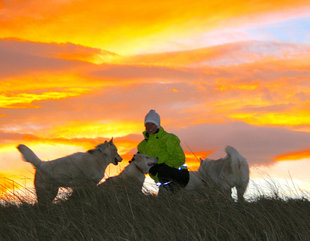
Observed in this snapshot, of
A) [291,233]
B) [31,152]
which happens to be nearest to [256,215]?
[291,233]

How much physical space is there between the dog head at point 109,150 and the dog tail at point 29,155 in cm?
129

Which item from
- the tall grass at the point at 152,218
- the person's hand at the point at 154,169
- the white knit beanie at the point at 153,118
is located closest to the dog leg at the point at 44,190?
the tall grass at the point at 152,218

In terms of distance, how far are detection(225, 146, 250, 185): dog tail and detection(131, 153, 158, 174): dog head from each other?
1.66 m

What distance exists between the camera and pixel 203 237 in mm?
7773

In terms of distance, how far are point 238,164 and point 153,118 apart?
85.7 inches

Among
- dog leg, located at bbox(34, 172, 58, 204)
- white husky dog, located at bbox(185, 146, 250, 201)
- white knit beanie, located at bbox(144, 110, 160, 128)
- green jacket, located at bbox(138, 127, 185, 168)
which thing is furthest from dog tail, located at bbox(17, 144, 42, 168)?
white husky dog, located at bbox(185, 146, 250, 201)

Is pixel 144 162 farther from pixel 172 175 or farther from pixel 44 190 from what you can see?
pixel 44 190

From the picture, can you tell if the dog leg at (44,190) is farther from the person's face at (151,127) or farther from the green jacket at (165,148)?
the person's face at (151,127)

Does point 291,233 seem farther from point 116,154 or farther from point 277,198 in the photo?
point 116,154

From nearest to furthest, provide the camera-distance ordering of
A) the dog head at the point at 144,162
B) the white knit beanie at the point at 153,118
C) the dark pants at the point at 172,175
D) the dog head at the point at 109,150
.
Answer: the white knit beanie at the point at 153,118 → the dark pants at the point at 172,175 → the dog head at the point at 144,162 → the dog head at the point at 109,150

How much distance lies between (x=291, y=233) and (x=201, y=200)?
174cm

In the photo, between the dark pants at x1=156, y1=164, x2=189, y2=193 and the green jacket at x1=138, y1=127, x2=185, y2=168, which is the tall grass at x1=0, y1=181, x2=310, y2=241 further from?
the green jacket at x1=138, y1=127, x2=185, y2=168

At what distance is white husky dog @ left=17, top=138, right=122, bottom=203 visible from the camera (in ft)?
39.8

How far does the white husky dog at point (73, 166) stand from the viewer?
12125 mm
